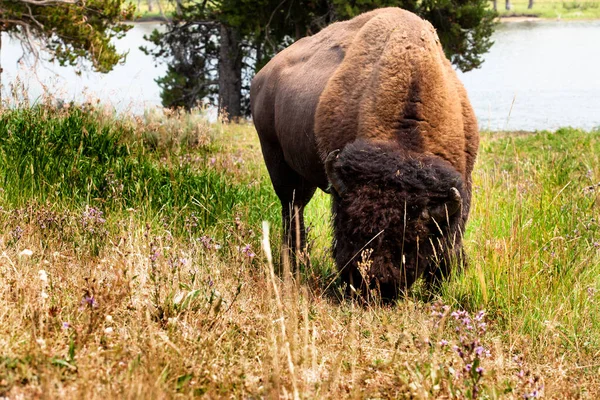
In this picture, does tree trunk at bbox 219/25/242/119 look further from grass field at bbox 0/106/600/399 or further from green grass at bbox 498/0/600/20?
green grass at bbox 498/0/600/20

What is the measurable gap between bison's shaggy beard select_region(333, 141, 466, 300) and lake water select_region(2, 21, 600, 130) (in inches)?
212

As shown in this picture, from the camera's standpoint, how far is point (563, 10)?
184 ft

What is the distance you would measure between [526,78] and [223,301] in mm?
30084

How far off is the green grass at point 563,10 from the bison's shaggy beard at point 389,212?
51944 millimetres

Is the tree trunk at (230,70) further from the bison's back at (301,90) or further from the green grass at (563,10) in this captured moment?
the green grass at (563,10)

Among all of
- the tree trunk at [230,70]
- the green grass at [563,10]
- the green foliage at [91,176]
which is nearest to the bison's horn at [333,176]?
the green foliage at [91,176]

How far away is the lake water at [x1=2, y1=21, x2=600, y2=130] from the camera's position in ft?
65.9

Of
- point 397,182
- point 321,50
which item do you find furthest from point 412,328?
point 321,50

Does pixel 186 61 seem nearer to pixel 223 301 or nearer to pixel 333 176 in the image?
pixel 333 176

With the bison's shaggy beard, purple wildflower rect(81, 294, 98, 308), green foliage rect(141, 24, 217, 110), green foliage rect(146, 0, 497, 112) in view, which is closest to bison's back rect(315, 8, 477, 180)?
the bison's shaggy beard

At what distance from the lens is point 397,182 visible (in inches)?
167

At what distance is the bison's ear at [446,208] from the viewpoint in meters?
4.30

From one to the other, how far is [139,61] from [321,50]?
34.4 metres

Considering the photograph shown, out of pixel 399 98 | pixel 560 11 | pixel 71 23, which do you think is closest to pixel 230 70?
pixel 71 23
